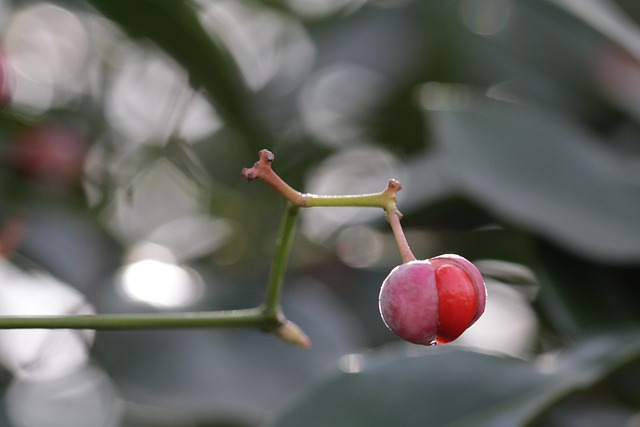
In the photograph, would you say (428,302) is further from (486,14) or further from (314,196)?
(486,14)

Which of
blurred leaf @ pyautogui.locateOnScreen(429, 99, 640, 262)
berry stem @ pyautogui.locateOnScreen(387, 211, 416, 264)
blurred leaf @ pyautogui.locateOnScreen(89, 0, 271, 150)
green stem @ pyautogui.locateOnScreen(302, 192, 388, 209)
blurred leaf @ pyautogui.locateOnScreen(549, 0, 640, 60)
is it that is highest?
blurred leaf @ pyautogui.locateOnScreen(89, 0, 271, 150)

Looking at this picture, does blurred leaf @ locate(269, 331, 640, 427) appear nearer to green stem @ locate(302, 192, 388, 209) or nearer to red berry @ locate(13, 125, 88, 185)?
green stem @ locate(302, 192, 388, 209)

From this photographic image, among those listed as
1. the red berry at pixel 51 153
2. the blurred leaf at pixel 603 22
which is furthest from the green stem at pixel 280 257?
the red berry at pixel 51 153

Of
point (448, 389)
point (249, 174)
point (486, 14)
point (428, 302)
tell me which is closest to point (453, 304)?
point (428, 302)

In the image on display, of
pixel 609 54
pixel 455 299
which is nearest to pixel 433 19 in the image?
pixel 609 54

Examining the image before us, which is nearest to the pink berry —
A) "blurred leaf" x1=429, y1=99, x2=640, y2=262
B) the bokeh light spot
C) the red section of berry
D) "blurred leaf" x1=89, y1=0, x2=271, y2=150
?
the red section of berry

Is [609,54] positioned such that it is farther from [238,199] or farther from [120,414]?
[120,414]

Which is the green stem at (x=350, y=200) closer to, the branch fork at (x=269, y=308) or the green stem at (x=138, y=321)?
the branch fork at (x=269, y=308)
